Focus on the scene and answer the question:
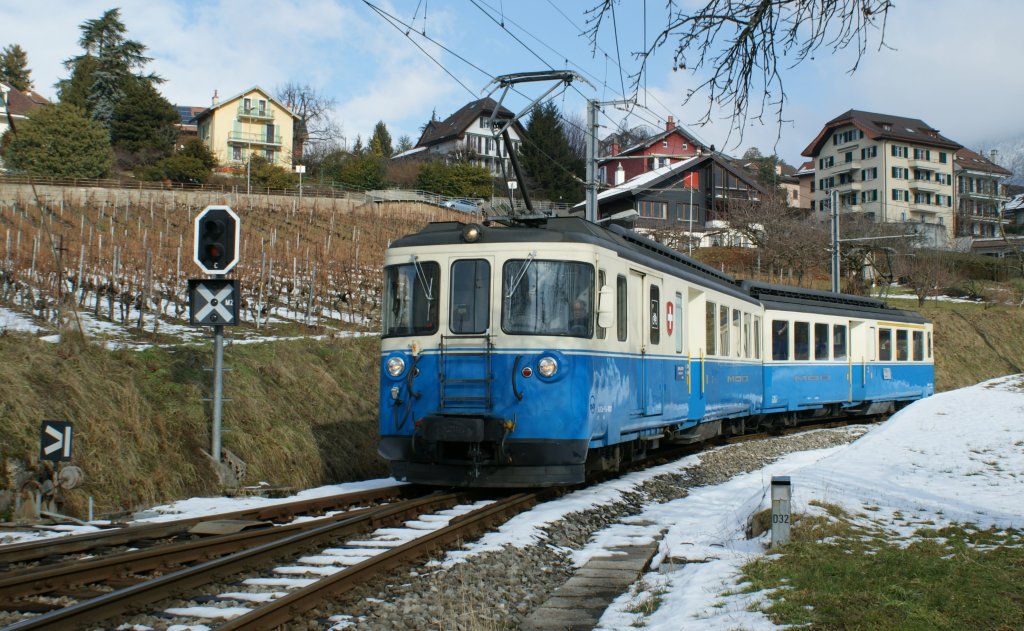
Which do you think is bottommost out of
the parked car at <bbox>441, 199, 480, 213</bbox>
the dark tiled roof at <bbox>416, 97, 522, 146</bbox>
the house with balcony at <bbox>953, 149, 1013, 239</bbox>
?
the parked car at <bbox>441, 199, 480, 213</bbox>

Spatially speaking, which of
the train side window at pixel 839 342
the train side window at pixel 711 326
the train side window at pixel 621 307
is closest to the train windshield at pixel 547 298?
the train side window at pixel 621 307

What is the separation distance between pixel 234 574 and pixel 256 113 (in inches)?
2741

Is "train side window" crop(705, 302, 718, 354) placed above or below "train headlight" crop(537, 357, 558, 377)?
above

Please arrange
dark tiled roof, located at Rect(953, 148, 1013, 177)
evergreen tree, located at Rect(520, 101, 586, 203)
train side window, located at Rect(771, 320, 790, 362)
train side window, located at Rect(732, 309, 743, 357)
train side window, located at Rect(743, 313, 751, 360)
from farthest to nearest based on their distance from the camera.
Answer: dark tiled roof, located at Rect(953, 148, 1013, 177) → evergreen tree, located at Rect(520, 101, 586, 203) → train side window, located at Rect(771, 320, 790, 362) → train side window, located at Rect(743, 313, 751, 360) → train side window, located at Rect(732, 309, 743, 357)

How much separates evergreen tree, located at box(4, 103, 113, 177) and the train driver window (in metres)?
40.8

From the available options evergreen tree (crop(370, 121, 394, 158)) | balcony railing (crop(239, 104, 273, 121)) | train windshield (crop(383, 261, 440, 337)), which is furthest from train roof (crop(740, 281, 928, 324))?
evergreen tree (crop(370, 121, 394, 158))

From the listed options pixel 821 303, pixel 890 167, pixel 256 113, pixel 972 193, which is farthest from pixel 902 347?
pixel 972 193

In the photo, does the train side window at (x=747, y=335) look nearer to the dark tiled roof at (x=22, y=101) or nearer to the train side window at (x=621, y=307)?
the train side window at (x=621, y=307)

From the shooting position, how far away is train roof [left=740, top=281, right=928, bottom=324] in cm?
1973

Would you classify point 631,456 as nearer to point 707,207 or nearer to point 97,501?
point 97,501

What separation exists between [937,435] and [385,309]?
9494mm

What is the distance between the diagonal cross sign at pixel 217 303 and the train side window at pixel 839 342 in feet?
52.9

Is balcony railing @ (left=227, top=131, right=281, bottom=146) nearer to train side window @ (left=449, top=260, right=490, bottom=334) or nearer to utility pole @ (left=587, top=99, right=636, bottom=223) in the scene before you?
utility pole @ (left=587, top=99, right=636, bottom=223)

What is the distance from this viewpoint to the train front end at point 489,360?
9641mm
